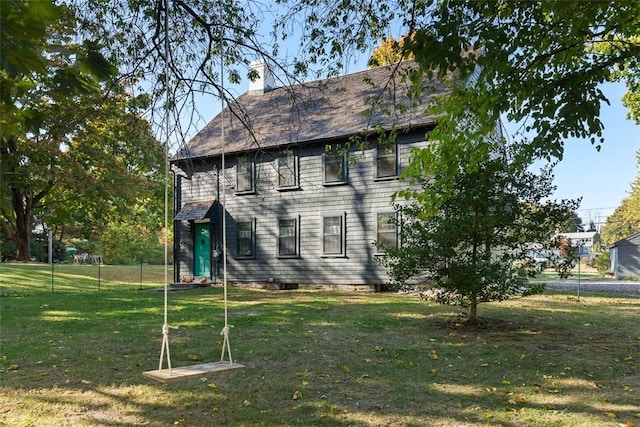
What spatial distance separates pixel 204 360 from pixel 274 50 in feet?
13.0

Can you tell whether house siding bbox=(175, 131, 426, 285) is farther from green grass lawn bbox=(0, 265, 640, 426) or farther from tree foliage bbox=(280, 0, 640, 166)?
tree foliage bbox=(280, 0, 640, 166)

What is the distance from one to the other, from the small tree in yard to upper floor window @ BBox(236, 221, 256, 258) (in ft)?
33.9

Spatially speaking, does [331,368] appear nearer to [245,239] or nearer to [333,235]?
[333,235]

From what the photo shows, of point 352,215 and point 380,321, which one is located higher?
point 352,215

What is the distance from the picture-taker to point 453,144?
5664mm

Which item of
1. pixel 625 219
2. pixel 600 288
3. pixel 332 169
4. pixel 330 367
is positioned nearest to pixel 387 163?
pixel 332 169

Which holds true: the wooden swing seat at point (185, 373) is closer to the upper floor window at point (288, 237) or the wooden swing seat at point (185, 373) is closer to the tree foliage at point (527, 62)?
the tree foliage at point (527, 62)

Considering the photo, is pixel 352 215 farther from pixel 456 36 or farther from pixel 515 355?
pixel 456 36

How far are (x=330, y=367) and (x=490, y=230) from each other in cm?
401

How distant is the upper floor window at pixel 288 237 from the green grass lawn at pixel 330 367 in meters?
5.95

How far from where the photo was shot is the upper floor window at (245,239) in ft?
59.9

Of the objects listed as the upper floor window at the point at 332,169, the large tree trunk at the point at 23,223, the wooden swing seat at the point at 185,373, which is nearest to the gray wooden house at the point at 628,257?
the upper floor window at the point at 332,169

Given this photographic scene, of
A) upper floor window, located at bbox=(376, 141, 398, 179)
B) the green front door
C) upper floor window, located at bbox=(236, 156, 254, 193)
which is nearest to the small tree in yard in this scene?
upper floor window, located at bbox=(376, 141, 398, 179)

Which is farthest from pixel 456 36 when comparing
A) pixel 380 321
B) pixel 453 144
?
pixel 380 321
